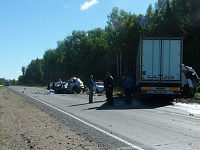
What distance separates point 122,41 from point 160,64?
41.7 meters

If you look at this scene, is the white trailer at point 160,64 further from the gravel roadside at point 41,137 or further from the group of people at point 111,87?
the gravel roadside at point 41,137

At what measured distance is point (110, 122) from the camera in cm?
1249

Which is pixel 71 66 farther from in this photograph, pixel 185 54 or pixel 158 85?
pixel 158 85

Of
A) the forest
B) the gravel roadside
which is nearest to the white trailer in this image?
the gravel roadside

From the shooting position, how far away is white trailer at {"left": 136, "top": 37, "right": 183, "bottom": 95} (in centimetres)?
2097

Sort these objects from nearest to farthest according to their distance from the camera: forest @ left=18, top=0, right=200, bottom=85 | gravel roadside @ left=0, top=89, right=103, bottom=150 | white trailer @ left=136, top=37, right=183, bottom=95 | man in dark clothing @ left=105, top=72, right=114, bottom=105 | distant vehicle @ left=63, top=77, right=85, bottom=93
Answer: gravel roadside @ left=0, top=89, right=103, bottom=150 → man in dark clothing @ left=105, top=72, right=114, bottom=105 → white trailer @ left=136, top=37, right=183, bottom=95 → distant vehicle @ left=63, top=77, right=85, bottom=93 → forest @ left=18, top=0, right=200, bottom=85

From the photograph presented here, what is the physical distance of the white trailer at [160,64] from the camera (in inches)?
826

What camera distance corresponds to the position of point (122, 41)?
6253cm

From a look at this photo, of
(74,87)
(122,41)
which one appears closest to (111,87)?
(74,87)

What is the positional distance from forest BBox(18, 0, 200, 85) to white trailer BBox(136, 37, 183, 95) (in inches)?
999

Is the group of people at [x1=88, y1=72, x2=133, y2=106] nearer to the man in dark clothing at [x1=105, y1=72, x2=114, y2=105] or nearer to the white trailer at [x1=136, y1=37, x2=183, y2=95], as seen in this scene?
the man in dark clothing at [x1=105, y1=72, x2=114, y2=105]

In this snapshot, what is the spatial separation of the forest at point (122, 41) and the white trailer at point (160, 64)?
2538cm

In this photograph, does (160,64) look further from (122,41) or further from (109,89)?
(122,41)

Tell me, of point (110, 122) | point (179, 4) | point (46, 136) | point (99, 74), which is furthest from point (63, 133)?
point (99, 74)
